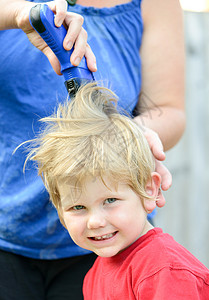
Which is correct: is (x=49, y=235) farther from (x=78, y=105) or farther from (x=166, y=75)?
(x=166, y=75)

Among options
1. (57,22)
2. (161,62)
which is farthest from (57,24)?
(161,62)

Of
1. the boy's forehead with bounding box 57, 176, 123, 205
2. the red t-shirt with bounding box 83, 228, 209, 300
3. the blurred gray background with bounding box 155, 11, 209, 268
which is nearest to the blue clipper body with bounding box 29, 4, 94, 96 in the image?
the boy's forehead with bounding box 57, 176, 123, 205

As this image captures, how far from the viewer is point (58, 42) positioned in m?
1.04

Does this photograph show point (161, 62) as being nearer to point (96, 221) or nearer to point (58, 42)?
point (58, 42)

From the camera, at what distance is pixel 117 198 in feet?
3.36

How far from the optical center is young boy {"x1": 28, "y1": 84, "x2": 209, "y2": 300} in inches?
38.7

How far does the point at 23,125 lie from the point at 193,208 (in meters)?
1.99

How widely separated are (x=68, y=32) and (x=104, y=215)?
0.41 m

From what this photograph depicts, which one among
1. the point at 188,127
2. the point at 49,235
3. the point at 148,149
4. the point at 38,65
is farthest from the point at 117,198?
the point at 188,127

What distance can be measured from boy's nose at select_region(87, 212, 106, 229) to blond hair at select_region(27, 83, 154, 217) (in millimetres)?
80

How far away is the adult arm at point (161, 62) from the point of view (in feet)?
4.88

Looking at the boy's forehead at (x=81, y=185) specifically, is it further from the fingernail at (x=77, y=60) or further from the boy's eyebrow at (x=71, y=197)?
the fingernail at (x=77, y=60)

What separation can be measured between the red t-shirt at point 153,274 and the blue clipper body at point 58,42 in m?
0.38

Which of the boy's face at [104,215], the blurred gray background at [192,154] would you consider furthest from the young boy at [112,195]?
the blurred gray background at [192,154]
